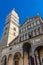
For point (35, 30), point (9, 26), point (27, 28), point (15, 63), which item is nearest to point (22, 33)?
point (27, 28)

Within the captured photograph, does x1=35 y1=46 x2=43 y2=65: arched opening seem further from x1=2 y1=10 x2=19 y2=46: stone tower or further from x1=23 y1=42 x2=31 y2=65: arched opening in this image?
x1=2 y1=10 x2=19 y2=46: stone tower

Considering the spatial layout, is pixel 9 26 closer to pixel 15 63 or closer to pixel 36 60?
pixel 15 63

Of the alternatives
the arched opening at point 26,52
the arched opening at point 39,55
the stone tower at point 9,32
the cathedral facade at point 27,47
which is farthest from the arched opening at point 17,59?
the stone tower at point 9,32

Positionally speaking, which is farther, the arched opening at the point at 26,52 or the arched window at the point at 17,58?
the arched window at the point at 17,58

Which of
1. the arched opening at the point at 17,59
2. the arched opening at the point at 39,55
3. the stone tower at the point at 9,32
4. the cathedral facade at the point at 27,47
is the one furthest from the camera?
the stone tower at the point at 9,32

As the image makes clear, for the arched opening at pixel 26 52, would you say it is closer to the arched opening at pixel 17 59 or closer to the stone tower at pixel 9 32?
the arched opening at pixel 17 59

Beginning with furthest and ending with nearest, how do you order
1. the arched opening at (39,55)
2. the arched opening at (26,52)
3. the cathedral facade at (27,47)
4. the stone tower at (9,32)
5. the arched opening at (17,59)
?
1. the stone tower at (9,32)
2. the arched opening at (17,59)
3. the arched opening at (26,52)
4. the cathedral facade at (27,47)
5. the arched opening at (39,55)

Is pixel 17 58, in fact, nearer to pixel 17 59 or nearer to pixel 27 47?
pixel 17 59

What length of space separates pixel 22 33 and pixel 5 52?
596cm

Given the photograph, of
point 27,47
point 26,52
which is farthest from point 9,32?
point 27,47

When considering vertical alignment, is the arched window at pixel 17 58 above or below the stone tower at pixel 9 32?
below

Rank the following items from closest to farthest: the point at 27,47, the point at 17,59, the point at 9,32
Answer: the point at 27,47 → the point at 17,59 → the point at 9,32

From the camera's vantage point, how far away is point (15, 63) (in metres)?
19.5

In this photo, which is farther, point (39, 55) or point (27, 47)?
point (27, 47)
